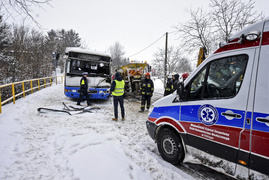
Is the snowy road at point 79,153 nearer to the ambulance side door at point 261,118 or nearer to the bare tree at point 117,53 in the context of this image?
the ambulance side door at point 261,118

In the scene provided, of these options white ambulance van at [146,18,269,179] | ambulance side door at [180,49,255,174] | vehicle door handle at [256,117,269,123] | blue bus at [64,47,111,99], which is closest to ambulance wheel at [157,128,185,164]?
white ambulance van at [146,18,269,179]

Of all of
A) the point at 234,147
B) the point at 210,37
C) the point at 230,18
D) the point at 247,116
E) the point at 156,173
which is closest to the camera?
the point at 247,116

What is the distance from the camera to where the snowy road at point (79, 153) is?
2744 mm

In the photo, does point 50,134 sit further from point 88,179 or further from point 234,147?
point 234,147

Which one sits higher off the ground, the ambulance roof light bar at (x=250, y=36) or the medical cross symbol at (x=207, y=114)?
the ambulance roof light bar at (x=250, y=36)

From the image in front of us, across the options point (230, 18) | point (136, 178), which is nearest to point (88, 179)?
point (136, 178)

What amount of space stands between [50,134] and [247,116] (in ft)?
15.5

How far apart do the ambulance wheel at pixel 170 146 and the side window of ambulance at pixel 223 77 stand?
0.97 metres

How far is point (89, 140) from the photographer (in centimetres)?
393

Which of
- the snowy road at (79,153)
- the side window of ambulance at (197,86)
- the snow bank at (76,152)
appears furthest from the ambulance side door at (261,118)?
the snow bank at (76,152)

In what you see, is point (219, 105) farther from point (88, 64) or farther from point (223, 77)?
point (88, 64)

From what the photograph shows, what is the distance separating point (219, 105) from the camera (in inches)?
93.8

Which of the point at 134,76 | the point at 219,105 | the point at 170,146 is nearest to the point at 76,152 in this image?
the point at 170,146

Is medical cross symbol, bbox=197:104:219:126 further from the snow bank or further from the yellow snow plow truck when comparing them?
the yellow snow plow truck
